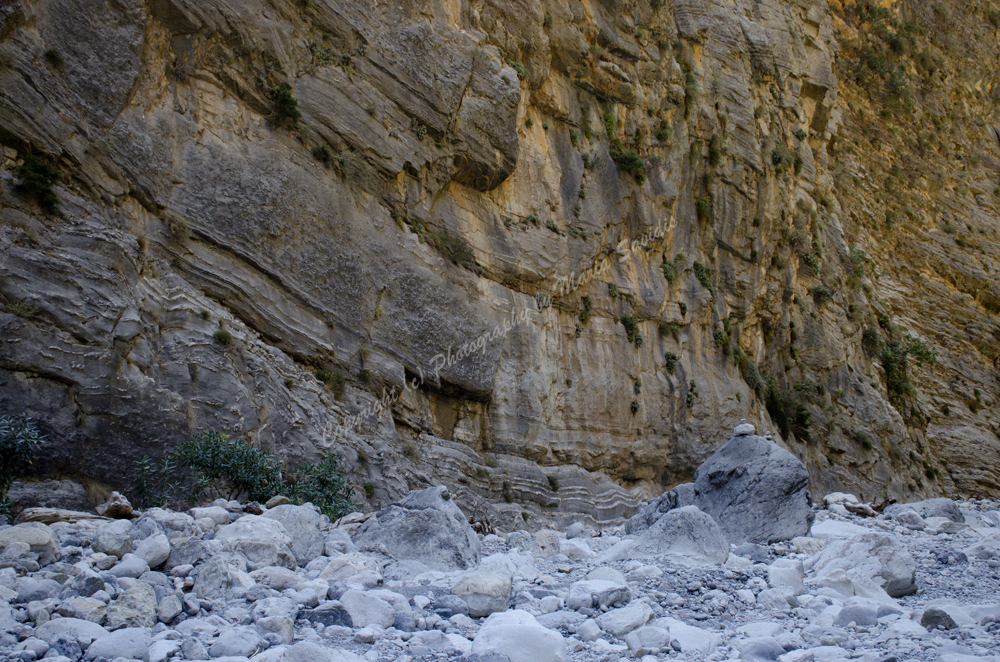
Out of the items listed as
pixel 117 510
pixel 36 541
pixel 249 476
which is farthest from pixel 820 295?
pixel 36 541

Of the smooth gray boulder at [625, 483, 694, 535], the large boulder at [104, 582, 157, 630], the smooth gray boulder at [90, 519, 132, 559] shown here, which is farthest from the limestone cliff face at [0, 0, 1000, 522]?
the large boulder at [104, 582, 157, 630]

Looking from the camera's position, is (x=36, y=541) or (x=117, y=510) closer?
(x=36, y=541)

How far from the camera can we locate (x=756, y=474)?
31.9ft

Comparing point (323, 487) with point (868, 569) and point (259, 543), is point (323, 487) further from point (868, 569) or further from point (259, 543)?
point (868, 569)

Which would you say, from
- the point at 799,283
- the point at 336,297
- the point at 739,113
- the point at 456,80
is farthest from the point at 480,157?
the point at 799,283

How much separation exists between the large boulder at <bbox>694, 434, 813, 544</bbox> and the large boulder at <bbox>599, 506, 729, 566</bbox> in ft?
3.79

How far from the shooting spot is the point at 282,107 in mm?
13945

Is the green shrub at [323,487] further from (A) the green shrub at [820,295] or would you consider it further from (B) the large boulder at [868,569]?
(A) the green shrub at [820,295]

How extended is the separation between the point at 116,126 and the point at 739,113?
67.1 ft

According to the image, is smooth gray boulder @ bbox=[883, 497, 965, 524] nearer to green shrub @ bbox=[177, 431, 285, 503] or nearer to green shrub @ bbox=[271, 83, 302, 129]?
green shrub @ bbox=[177, 431, 285, 503]

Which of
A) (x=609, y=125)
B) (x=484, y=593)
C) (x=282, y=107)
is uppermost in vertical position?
(x=609, y=125)

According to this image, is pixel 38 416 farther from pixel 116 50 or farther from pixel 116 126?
pixel 116 50

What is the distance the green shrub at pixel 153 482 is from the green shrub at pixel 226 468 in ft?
A: 0.92

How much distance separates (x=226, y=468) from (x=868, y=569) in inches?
323
